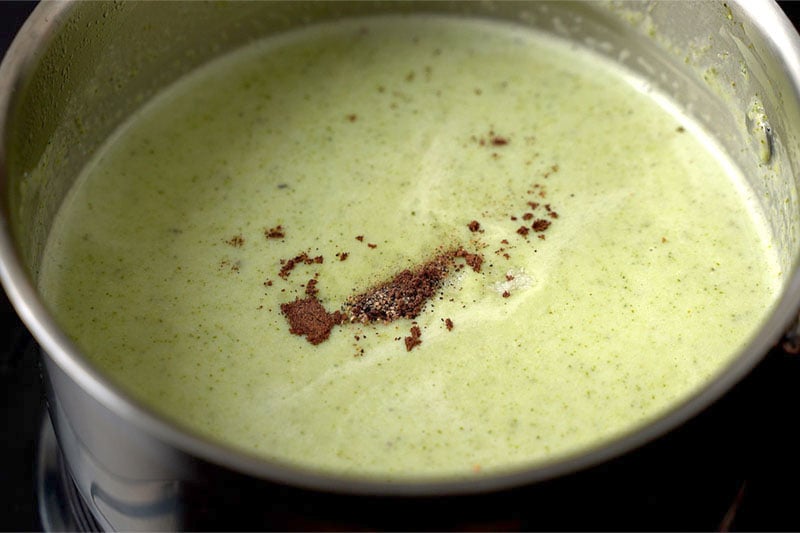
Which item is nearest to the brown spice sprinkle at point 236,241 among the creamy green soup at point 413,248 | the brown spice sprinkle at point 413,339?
the creamy green soup at point 413,248

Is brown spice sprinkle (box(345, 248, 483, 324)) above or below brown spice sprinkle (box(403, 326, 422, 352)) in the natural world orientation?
above

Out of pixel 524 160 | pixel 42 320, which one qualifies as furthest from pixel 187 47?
pixel 42 320

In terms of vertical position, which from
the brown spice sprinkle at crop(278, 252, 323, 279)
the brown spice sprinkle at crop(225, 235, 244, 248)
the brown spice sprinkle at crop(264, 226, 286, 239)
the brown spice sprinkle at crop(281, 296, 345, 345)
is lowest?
the brown spice sprinkle at crop(281, 296, 345, 345)

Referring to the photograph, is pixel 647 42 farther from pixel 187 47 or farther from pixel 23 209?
pixel 23 209

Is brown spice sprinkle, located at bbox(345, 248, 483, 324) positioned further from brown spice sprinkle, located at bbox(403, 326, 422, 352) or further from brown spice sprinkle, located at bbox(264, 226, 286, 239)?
brown spice sprinkle, located at bbox(264, 226, 286, 239)

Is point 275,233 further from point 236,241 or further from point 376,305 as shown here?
point 376,305

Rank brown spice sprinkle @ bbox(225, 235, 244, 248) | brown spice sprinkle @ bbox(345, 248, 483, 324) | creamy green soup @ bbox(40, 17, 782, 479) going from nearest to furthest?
creamy green soup @ bbox(40, 17, 782, 479) → brown spice sprinkle @ bbox(345, 248, 483, 324) → brown spice sprinkle @ bbox(225, 235, 244, 248)

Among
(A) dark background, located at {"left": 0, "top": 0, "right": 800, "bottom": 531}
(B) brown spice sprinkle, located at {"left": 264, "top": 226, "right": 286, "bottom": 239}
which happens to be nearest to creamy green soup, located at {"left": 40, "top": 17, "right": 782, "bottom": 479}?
(B) brown spice sprinkle, located at {"left": 264, "top": 226, "right": 286, "bottom": 239}
